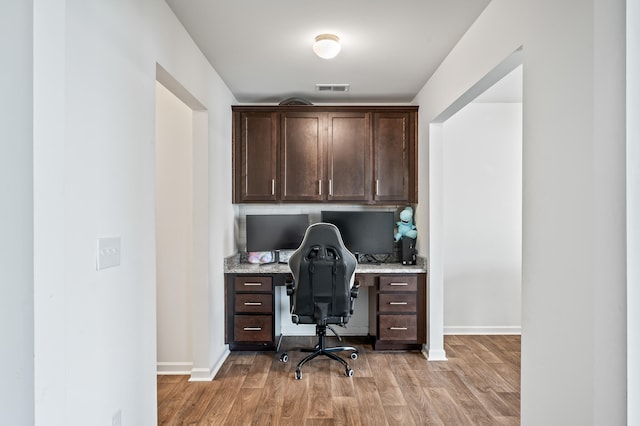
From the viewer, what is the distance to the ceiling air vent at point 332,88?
12.3 feet

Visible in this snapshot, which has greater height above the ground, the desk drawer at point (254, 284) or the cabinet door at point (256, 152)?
the cabinet door at point (256, 152)

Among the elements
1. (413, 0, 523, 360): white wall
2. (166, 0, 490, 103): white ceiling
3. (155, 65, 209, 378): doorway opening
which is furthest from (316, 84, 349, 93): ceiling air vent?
(155, 65, 209, 378): doorway opening

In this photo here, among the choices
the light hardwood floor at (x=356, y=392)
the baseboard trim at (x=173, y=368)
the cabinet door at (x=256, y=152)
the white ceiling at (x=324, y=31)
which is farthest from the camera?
the cabinet door at (x=256, y=152)

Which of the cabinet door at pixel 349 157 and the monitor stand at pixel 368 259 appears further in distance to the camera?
the monitor stand at pixel 368 259

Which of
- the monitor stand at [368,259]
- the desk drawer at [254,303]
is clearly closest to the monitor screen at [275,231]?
the desk drawer at [254,303]

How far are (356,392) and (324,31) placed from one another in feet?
8.64

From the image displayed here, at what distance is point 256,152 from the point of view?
4.08 metres

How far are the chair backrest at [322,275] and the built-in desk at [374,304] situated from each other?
497 mm

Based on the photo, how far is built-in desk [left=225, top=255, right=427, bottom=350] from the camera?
3.76 metres

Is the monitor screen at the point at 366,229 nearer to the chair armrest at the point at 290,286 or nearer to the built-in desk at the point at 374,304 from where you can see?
the built-in desk at the point at 374,304
